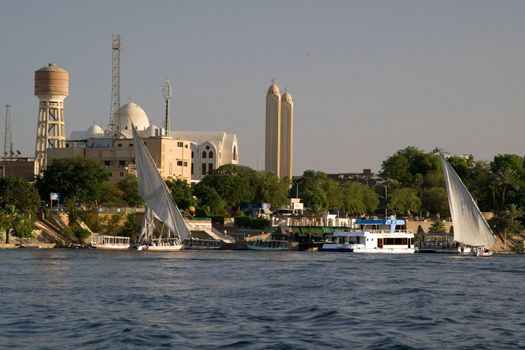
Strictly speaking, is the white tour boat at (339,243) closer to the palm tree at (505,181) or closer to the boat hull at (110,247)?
the boat hull at (110,247)

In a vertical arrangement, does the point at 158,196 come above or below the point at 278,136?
below

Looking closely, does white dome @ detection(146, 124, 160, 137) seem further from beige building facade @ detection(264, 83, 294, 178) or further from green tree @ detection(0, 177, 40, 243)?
green tree @ detection(0, 177, 40, 243)

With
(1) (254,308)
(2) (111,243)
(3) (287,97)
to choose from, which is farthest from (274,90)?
(1) (254,308)

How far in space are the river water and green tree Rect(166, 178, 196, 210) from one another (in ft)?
162

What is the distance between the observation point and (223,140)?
15138cm

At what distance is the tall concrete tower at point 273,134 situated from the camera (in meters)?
153

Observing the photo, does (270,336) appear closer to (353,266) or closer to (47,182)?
(353,266)

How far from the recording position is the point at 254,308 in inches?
1490

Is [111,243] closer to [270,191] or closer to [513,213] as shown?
[270,191]

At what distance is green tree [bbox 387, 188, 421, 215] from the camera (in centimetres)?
12569

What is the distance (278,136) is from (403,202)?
30.7m

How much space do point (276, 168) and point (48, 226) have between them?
6003 cm

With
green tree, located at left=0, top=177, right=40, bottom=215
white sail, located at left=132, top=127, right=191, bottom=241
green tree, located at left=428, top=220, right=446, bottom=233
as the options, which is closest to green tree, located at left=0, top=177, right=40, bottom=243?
green tree, located at left=0, top=177, right=40, bottom=215

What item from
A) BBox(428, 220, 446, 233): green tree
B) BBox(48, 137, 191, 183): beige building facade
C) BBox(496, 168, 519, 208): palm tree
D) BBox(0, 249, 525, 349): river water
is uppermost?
BBox(48, 137, 191, 183): beige building facade
